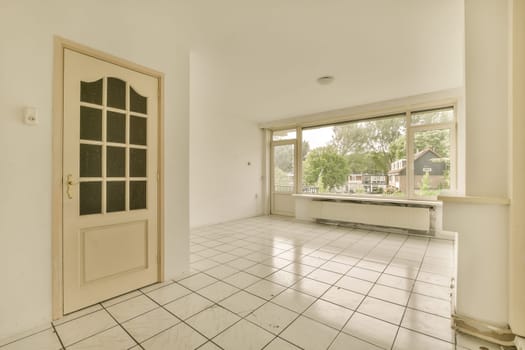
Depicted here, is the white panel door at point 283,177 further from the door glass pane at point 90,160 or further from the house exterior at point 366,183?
the door glass pane at point 90,160

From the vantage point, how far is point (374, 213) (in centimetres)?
489

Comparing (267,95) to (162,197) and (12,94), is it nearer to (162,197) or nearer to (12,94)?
(162,197)

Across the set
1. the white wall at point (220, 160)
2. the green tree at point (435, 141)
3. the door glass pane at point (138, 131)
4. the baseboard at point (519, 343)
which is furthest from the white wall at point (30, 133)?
the green tree at point (435, 141)

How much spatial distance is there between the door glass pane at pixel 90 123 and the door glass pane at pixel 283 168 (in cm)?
506

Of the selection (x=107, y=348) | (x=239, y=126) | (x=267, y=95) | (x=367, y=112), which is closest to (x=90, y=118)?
(x=107, y=348)

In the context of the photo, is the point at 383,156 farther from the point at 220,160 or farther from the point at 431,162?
the point at 220,160

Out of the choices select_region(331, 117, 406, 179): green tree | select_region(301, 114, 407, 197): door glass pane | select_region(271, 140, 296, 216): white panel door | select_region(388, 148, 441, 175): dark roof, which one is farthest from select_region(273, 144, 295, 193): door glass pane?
select_region(388, 148, 441, 175): dark roof

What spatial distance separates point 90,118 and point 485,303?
3.51m

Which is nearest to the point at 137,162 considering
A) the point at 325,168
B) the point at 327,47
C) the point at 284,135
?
the point at 327,47

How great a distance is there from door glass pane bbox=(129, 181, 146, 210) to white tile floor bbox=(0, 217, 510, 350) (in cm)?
86

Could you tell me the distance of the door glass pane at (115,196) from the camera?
2217mm

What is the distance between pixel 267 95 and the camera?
4621mm

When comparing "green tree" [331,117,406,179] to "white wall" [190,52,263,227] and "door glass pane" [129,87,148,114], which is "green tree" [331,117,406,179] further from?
"door glass pane" [129,87,148,114]

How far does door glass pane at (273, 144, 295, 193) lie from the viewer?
668 centimetres
